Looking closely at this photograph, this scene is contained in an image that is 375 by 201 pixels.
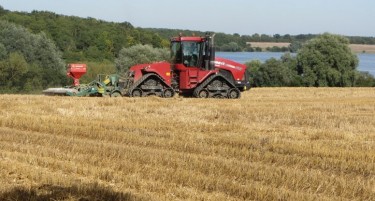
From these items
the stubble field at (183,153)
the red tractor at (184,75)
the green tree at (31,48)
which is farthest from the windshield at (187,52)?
the green tree at (31,48)

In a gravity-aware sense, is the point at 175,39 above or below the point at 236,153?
above

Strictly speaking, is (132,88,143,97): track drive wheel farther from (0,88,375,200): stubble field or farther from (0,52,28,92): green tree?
(0,52,28,92): green tree

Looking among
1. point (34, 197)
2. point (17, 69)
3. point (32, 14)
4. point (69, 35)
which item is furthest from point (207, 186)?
point (32, 14)

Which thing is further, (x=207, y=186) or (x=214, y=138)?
(x=214, y=138)

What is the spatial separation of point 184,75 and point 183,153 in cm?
1069

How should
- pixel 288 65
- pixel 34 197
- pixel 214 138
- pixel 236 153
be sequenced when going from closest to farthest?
1. pixel 34 197
2. pixel 236 153
3. pixel 214 138
4. pixel 288 65

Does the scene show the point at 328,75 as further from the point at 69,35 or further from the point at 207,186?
the point at 207,186

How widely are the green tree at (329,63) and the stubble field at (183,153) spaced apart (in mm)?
40609

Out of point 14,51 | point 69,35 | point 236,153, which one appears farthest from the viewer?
point 69,35

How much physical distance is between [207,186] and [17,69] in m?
36.1

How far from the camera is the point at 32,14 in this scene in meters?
84.4

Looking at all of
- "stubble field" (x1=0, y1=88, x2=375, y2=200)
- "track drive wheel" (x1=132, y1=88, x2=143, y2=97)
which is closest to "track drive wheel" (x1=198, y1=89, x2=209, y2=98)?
"track drive wheel" (x1=132, y1=88, x2=143, y2=97)

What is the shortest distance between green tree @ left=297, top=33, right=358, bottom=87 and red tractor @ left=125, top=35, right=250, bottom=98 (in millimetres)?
36350

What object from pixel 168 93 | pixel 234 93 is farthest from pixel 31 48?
pixel 234 93
